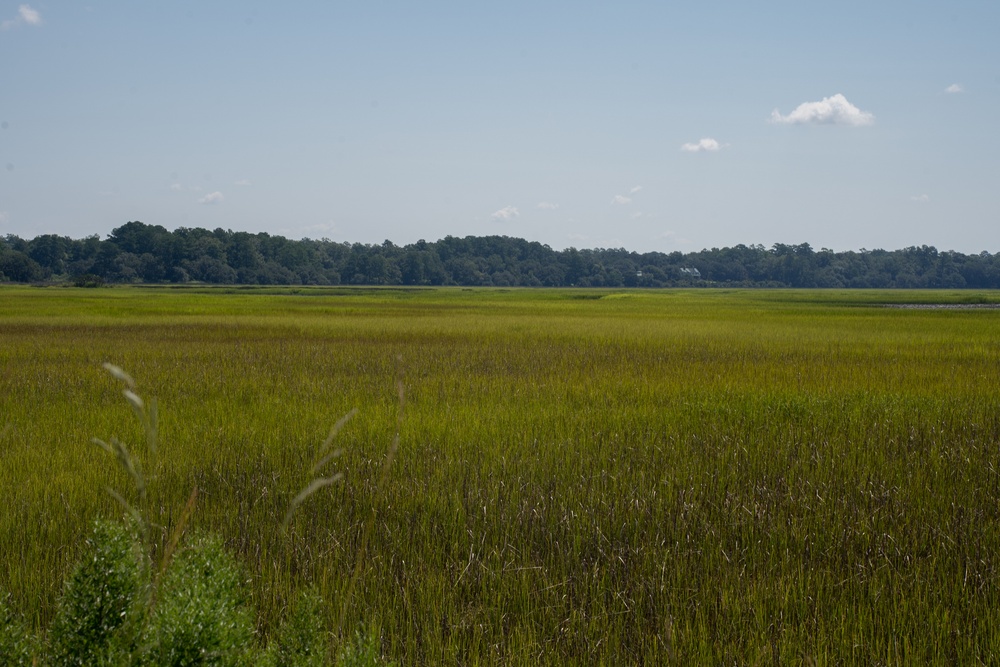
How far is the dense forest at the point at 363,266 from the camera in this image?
134750mm

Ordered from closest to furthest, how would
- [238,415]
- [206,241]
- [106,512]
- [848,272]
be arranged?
[106,512]
[238,415]
[206,241]
[848,272]

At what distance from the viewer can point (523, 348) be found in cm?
1867

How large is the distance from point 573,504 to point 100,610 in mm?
3906

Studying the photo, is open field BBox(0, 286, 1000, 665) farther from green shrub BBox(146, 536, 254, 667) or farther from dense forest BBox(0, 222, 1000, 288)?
dense forest BBox(0, 222, 1000, 288)

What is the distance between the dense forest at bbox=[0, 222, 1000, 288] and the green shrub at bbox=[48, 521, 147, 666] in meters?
108

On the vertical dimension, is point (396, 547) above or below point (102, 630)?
below

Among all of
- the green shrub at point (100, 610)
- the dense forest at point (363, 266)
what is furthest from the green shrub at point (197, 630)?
the dense forest at point (363, 266)

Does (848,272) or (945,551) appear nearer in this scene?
(945,551)

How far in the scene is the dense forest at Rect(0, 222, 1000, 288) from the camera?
135 m

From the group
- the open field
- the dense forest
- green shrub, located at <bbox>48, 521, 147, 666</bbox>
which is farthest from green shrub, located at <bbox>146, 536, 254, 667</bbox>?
the dense forest

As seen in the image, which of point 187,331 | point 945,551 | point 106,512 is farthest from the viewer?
point 187,331

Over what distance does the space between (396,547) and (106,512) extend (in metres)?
2.31

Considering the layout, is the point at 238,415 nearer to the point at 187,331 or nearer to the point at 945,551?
the point at 945,551

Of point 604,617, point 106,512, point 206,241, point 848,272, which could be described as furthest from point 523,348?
point 848,272
